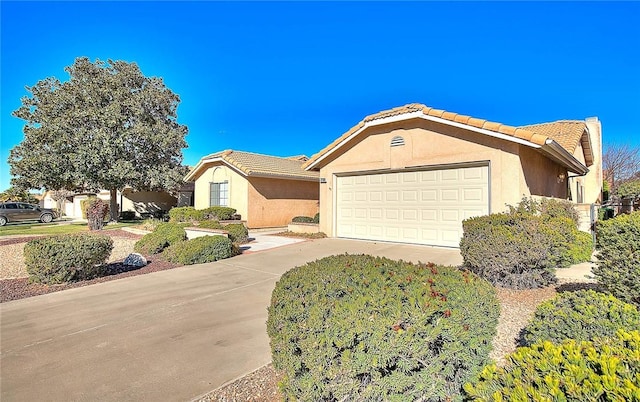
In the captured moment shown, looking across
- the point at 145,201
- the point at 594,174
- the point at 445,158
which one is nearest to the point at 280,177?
the point at 445,158

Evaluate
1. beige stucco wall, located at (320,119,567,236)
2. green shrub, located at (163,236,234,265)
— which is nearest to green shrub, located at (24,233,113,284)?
green shrub, located at (163,236,234,265)

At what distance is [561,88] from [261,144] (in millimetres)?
22469

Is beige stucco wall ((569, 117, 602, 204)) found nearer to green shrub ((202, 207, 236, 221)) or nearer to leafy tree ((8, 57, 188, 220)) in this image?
green shrub ((202, 207, 236, 221))

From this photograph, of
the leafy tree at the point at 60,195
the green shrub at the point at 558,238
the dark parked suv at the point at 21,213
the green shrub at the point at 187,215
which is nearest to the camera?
the green shrub at the point at 558,238

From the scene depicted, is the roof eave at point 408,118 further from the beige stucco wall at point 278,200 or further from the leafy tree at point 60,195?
the leafy tree at point 60,195

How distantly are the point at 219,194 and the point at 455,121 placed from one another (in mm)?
13941

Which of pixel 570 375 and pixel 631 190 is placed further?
pixel 631 190

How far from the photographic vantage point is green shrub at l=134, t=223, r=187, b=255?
10.1 m

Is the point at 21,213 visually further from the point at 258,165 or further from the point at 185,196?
the point at 258,165

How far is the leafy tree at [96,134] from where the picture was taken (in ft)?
63.9

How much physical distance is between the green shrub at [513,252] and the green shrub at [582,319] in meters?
2.85

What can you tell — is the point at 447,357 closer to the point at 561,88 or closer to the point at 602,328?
the point at 602,328

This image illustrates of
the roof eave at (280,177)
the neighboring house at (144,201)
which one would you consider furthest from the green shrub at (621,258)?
the neighboring house at (144,201)

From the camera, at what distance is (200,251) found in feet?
28.6
